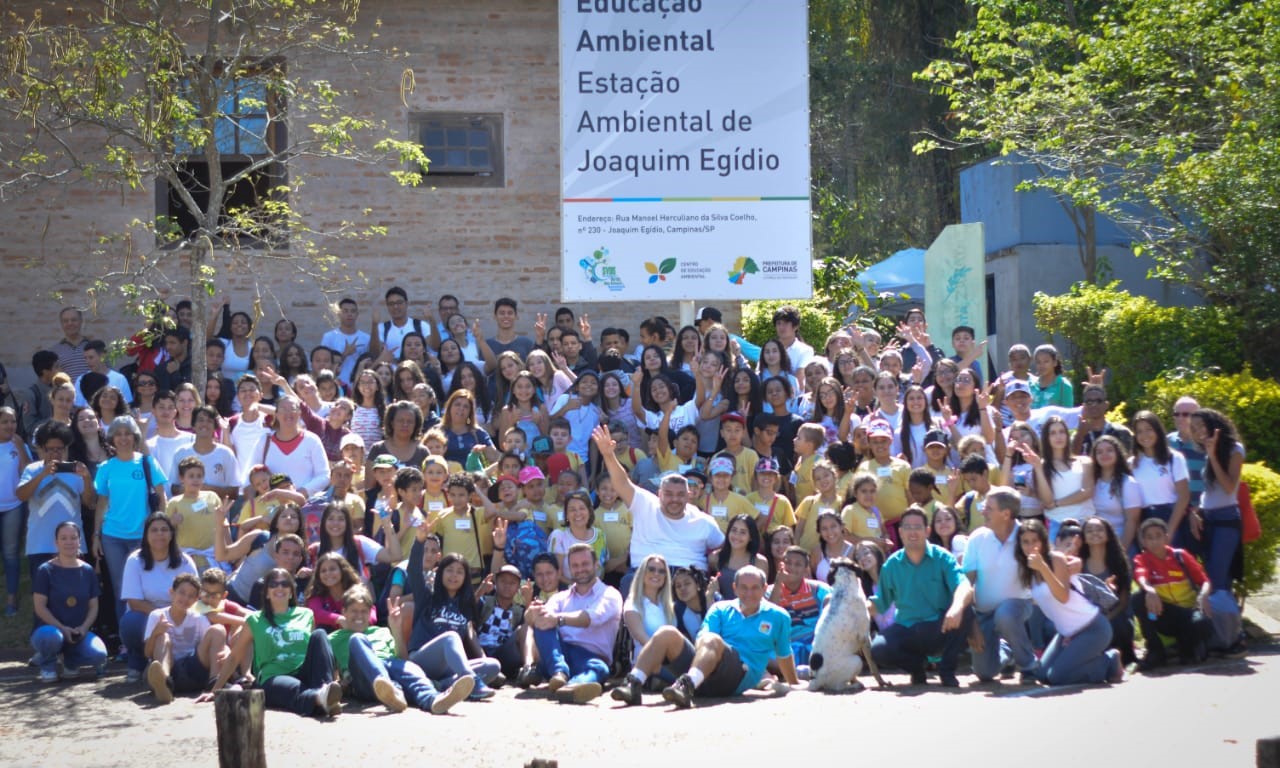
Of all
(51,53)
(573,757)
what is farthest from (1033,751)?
(51,53)

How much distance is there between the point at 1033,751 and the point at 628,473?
5215 millimetres

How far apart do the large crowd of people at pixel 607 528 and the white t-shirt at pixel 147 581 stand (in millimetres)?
21

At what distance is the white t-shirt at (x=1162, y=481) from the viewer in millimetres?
11484

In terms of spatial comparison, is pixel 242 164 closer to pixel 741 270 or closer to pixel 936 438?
pixel 741 270

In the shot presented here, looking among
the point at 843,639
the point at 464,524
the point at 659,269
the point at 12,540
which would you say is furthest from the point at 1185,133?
the point at 12,540

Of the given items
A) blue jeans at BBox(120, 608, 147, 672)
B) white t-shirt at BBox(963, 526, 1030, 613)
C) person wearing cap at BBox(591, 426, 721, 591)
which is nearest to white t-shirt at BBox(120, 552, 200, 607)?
blue jeans at BBox(120, 608, 147, 672)

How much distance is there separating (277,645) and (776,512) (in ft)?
13.5

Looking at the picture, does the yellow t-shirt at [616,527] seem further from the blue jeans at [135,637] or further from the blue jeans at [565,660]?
the blue jeans at [135,637]

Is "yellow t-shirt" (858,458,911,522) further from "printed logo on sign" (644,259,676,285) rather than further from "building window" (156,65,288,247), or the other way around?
"building window" (156,65,288,247)

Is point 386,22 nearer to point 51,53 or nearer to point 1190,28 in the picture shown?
point 51,53

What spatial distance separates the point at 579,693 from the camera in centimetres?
1034

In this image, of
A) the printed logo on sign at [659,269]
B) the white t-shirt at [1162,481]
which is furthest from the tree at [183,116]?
the white t-shirt at [1162,481]

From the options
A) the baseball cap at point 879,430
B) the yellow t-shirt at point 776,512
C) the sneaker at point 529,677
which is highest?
the baseball cap at point 879,430

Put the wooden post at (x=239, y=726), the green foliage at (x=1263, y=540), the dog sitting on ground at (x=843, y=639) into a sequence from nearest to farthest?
the wooden post at (x=239, y=726)
the dog sitting on ground at (x=843, y=639)
the green foliage at (x=1263, y=540)
